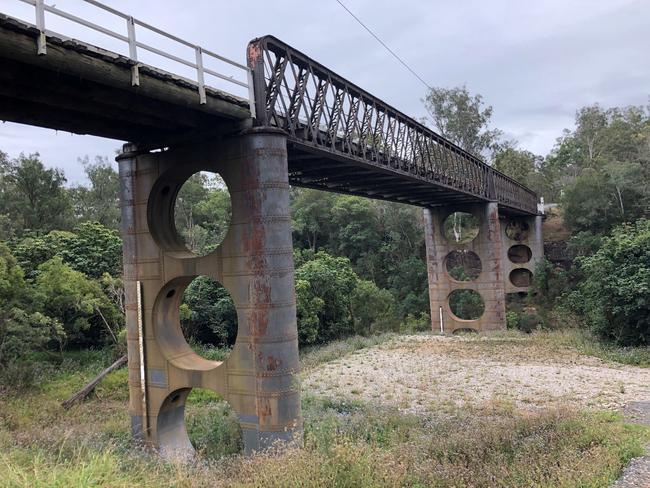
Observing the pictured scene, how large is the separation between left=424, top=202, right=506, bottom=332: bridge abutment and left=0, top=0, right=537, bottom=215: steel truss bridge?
12.7 m

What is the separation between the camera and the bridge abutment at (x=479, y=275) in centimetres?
3134

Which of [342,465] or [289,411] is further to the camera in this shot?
[289,411]

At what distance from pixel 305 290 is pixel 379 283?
64.6 feet

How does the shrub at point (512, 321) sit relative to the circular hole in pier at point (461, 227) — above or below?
below

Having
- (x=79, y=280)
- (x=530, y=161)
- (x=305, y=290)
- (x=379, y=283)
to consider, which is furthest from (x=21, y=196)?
(x=530, y=161)

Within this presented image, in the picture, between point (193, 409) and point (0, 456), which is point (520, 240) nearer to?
point (193, 409)

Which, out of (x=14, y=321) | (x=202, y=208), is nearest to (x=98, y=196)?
(x=202, y=208)

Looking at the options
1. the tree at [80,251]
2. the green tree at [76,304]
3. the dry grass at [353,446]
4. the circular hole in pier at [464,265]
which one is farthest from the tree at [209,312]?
the circular hole in pier at [464,265]

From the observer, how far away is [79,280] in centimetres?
2431

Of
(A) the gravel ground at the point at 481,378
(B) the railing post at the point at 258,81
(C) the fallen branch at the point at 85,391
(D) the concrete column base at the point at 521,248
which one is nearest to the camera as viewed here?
(B) the railing post at the point at 258,81

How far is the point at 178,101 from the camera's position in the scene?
978cm

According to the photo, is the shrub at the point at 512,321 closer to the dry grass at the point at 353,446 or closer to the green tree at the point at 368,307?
the green tree at the point at 368,307

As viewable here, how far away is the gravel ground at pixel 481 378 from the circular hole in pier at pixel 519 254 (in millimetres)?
19992

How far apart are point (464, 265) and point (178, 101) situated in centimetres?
3879
